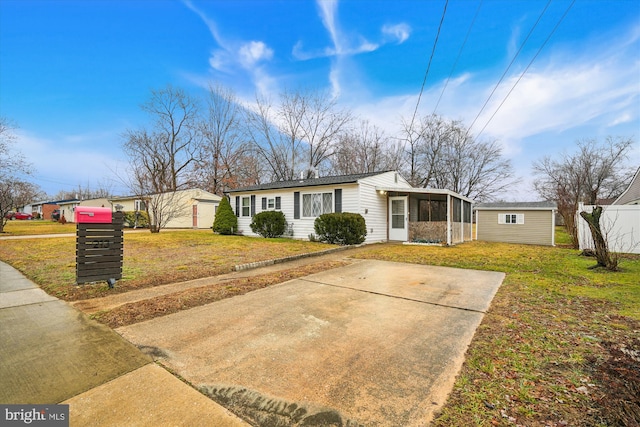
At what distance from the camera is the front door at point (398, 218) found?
13.4 m

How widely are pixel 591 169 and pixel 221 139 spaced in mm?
38947

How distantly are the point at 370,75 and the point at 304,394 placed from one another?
15.3 metres

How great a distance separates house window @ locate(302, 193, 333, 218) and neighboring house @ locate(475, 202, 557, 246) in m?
10.7

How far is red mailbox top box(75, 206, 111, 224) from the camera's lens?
15.6 feet

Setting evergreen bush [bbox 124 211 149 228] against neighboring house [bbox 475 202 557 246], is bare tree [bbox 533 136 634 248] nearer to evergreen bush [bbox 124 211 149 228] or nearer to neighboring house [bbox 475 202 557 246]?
neighboring house [bbox 475 202 557 246]

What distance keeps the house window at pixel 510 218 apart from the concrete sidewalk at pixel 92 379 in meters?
18.8

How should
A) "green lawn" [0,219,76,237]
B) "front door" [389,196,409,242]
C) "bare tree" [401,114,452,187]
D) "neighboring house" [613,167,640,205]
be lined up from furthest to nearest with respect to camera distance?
"bare tree" [401,114,452,187]
"green lawn" [0,219,76,237]
"neighboring house" [613,167,640,205]
"front door" [389,196,409,242]

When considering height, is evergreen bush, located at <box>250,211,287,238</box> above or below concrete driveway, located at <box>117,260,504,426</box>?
above

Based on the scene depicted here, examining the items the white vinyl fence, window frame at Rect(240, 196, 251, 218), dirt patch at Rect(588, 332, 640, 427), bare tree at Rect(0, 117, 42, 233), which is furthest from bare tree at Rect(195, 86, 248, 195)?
dirt patch at Rect(588, 332, 640, 427)

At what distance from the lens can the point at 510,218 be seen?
15922 millimetres

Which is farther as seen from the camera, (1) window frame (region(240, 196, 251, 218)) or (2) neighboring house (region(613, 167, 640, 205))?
(1) window frame (region(240, 196, 251, 218))

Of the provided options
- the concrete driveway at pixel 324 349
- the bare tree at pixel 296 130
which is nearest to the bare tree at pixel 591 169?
the bare tree at pixel 296 130

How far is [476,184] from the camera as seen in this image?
29.1 m

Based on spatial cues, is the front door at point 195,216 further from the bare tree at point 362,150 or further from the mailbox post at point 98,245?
the mailbox post at point 98,245
